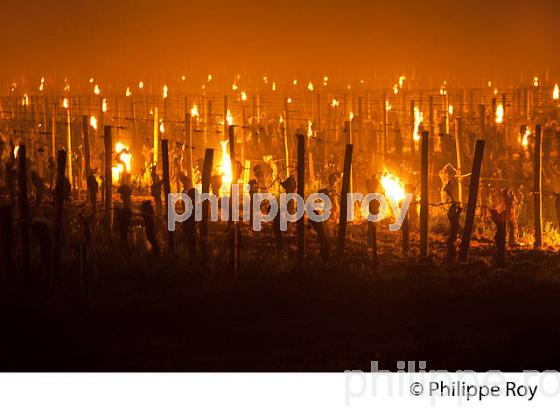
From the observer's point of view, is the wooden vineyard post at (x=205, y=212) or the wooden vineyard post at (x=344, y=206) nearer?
the wooden vineyard post at (x=205, y=212)

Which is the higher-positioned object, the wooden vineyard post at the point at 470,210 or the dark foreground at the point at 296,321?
the wooden vineyard post at the point at 470,210

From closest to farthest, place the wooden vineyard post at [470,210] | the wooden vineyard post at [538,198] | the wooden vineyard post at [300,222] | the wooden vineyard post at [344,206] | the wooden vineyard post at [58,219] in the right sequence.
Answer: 1. the wooden vineyard post at [58,219]
2. the wooden vineyard post at [300,222]
3. the wooden vineyard post at [344,206]
4. the wooden vineyard post at [470,210]
5. the wooden vineyard post at [538,198]

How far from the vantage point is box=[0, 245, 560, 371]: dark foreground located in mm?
9461

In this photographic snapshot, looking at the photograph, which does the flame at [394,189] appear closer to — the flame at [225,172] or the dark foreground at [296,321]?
the dark foreground at [296,321]

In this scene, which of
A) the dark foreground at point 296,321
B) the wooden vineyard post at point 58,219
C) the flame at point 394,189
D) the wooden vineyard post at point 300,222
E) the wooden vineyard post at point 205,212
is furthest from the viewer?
the flame at point 394,189

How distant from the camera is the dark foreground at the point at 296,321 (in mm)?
9461

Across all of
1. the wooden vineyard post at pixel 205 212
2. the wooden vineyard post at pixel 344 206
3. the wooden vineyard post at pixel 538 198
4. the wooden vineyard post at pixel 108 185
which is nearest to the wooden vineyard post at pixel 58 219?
the wooden vineyard post at pixel 108 185

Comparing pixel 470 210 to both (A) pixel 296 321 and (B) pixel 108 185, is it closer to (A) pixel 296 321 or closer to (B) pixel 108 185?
(A) pixel 296 321

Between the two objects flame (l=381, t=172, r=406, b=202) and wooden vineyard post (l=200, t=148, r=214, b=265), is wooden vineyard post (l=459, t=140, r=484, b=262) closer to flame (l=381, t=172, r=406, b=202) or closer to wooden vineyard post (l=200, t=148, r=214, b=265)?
flame (l=381, t=172, r=406, b=202)

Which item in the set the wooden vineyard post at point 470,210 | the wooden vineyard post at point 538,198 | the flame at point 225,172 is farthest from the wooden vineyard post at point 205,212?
the wooden vineyard post at point 538,198

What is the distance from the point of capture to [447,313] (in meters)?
11.1

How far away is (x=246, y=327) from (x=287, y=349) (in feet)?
2.85

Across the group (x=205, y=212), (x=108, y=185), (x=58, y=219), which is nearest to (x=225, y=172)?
(x=108, y=185)

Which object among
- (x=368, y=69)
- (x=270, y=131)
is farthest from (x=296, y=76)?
(x=270, y=131)
